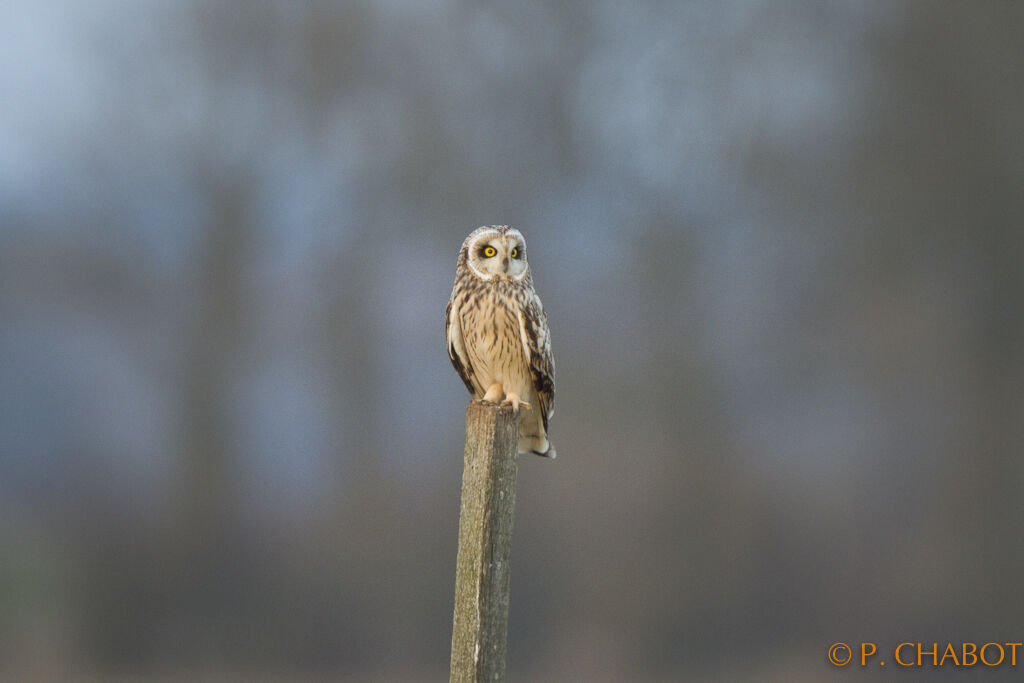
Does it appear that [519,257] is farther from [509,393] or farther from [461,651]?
[461,651]

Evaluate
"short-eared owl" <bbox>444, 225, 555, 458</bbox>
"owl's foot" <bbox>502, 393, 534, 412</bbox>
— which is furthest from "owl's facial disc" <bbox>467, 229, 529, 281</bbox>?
"owl's foot" <bbox>502, 393, 534, 412</bbox>

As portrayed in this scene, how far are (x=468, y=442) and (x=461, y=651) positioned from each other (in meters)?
0.32

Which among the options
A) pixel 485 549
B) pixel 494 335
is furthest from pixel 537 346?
pixel 485 549

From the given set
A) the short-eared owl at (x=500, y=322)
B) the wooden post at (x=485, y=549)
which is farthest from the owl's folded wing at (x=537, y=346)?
the wooden post at (x=485, y=549)

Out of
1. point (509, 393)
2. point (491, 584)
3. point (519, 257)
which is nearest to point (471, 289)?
point (519, 257)

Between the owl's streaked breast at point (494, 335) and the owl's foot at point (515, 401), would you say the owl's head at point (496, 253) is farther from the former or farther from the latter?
the owl's foot at point (515, 401)

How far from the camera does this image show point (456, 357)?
170cm

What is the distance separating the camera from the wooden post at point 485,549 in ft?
4.17

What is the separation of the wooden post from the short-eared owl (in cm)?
21

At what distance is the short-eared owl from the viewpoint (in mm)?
1539

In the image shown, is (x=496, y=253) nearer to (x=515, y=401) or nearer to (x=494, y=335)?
(x=494, y=335)

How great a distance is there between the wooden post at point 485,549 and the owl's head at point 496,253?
1.02 feet

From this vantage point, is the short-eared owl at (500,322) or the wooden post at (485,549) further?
the short-eared owl at (500,322)

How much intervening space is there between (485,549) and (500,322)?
46 cm
